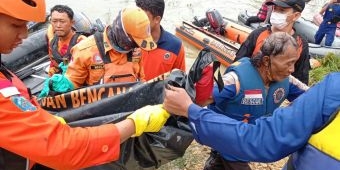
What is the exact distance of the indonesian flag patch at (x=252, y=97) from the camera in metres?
3.07

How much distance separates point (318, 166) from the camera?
1.63 meters

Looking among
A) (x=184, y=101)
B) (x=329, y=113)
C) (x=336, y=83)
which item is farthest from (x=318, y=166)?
(x=184, y=101)

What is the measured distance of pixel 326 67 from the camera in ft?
24.4

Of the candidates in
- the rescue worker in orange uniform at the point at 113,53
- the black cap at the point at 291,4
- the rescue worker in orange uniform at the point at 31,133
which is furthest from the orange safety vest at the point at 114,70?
the black cap at the point at 291,4

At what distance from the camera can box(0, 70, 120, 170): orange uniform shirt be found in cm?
160

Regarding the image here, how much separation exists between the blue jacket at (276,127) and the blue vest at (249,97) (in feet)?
3.77

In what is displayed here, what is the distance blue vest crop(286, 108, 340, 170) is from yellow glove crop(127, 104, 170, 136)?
29.6 inches

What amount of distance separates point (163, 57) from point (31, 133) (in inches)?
100

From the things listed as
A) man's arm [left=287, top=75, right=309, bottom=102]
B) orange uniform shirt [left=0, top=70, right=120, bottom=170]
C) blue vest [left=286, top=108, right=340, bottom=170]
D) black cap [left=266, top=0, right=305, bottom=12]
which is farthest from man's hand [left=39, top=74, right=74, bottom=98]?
black cap [left=266, top=0, right=305, bottom=12]

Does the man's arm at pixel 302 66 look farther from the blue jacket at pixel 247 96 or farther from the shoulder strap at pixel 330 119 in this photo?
the shoulder strap at pixel 330 119

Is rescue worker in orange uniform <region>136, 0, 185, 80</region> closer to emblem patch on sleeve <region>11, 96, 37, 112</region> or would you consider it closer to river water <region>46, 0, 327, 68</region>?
emblem patch on sleeve <region>11, 96, 37, 112</region>

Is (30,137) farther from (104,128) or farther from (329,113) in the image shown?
(329,113)

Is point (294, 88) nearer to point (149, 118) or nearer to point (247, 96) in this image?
point (247, 96)

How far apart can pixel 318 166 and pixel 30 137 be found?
1141mm
